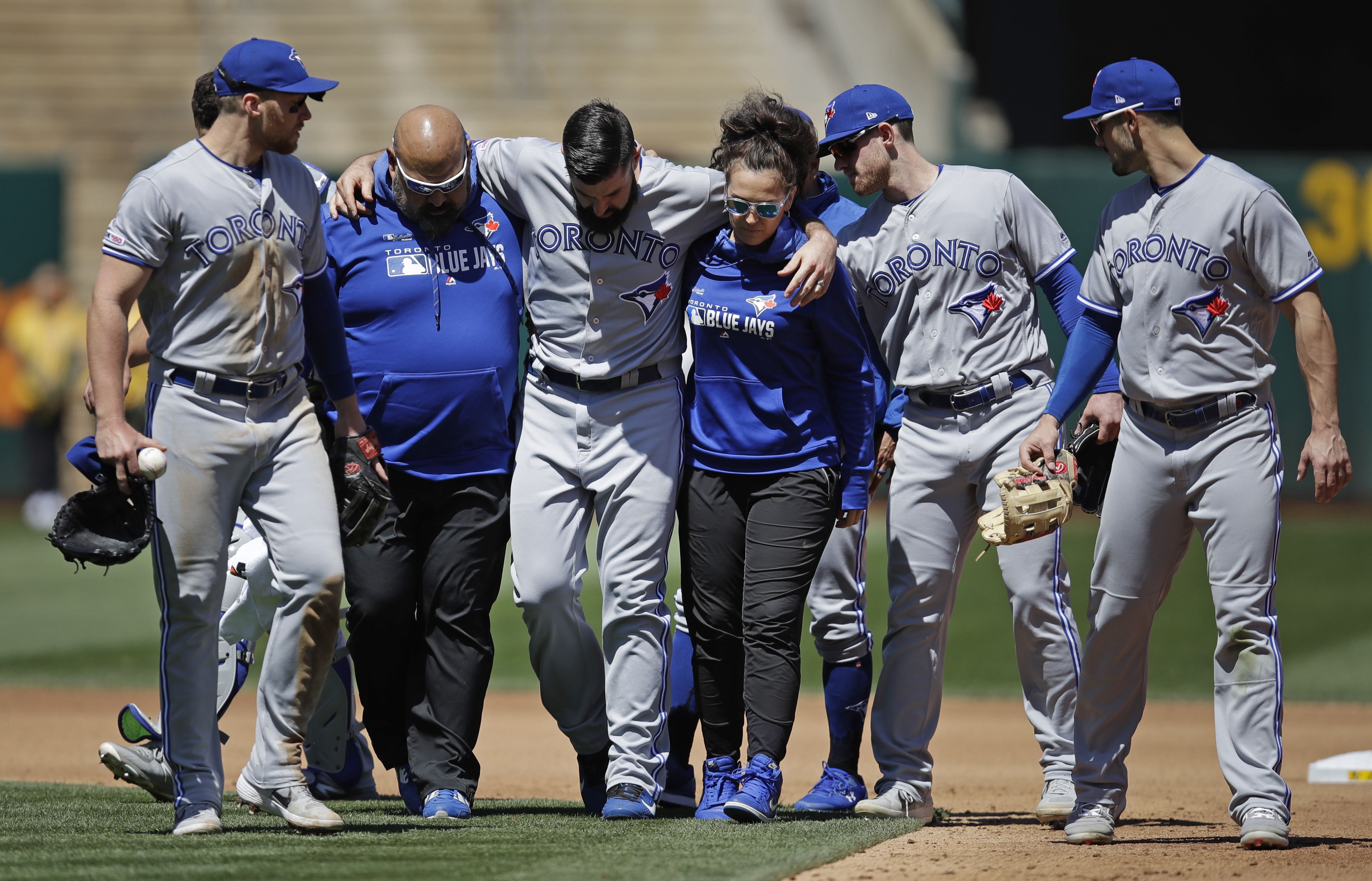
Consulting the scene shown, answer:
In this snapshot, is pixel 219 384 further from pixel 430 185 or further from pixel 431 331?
pixel 430 185

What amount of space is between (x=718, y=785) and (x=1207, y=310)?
197cm

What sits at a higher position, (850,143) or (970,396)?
(850,143)

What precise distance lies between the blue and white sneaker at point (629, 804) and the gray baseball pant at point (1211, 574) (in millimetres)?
1293

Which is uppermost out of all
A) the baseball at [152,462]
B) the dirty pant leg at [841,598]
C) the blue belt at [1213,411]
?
the blue belt at [1213,411]

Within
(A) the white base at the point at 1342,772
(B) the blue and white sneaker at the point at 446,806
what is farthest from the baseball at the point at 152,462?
(A) the white base at the point at 1342,772

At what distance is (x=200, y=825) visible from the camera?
4.15 m

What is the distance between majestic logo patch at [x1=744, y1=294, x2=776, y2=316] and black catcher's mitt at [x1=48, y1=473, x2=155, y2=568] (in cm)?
177

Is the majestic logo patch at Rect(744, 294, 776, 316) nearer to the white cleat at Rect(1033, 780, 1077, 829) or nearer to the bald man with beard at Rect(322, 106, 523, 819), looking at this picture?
the bald man with beard at Rect(322, 106, 523, 819)

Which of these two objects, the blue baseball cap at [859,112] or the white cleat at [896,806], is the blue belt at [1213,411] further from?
the white cleat at [896,806]

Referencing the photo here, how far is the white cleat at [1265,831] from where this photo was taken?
414cm

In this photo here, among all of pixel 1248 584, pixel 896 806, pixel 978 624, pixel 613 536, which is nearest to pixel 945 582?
pixel 896 806

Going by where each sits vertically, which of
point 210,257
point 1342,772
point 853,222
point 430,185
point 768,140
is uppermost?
point 768,140

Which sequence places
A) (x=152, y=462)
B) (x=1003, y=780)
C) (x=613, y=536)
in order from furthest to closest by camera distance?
(x=1003, y=780) < (x=613, y=536) < (x=152, y=462)

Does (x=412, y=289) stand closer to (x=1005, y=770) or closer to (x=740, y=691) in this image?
(x=740, y=691)
